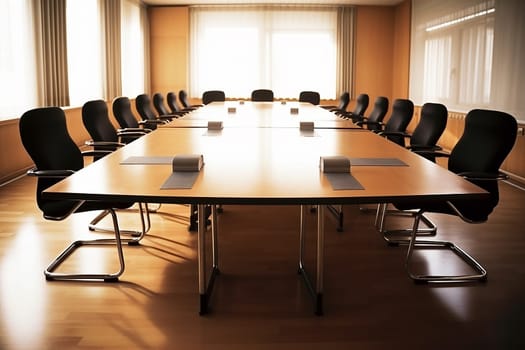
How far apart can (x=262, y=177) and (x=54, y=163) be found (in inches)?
57.8

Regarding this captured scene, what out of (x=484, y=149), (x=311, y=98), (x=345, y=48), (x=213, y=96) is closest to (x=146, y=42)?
(x=213, y=96)

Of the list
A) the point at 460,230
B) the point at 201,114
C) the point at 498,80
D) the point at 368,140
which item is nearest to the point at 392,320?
the point at 368,140

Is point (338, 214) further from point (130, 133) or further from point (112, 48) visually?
point (112, 48)

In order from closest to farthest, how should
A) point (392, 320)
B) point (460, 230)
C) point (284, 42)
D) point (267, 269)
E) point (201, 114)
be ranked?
1. point (392, 320)
2. point (267, 269)
3. point (460, 230)
4. point (201, 114)
5. point (284, 42)

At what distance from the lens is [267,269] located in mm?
3418

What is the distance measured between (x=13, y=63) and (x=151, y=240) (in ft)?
11.5

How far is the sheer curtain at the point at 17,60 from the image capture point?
238 inches

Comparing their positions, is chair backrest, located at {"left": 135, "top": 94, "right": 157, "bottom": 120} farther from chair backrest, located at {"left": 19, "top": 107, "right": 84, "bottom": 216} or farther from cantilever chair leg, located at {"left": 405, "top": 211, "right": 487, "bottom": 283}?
cantilever chair leg, located at {"left": 405, "top": 211, "right": 487, "bottom": 283}

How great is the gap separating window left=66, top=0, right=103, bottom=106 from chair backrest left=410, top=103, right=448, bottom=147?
5621mm

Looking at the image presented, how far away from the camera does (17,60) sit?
636 cm

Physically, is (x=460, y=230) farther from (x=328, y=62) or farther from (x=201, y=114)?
(x=328, y=62)

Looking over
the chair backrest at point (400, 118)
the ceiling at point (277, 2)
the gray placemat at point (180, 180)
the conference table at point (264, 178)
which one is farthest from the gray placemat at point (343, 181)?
the ceiling at point (277, 2)

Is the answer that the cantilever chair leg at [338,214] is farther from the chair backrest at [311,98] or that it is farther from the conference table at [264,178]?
the chair backrest at [311,98]

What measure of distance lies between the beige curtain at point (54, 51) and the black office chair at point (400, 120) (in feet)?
14.6
